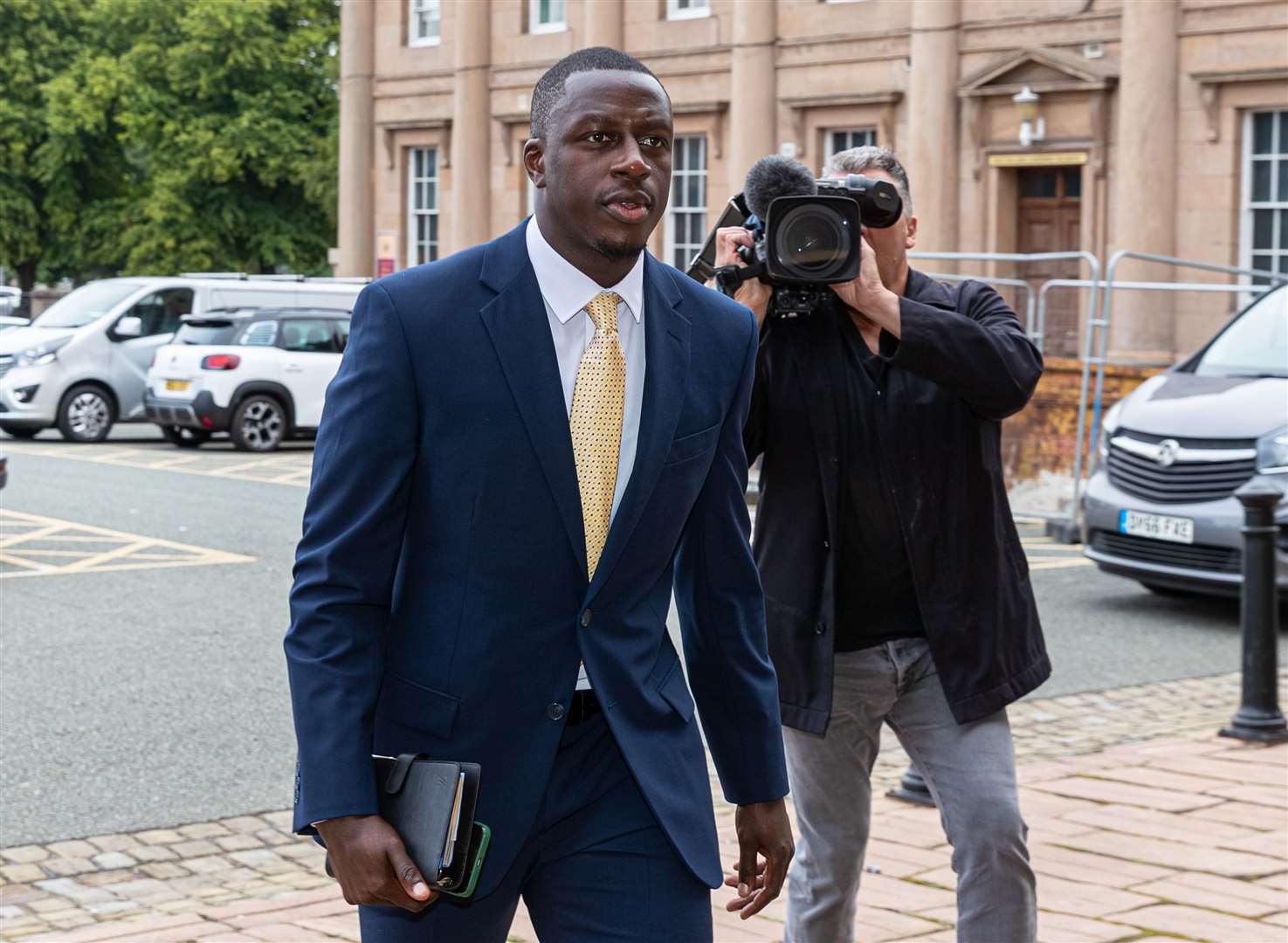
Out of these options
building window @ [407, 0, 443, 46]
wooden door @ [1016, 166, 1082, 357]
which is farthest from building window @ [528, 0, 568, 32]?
wooden door @ [1016, 166, 1082, 357]

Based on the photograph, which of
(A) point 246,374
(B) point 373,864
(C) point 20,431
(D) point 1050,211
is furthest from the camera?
(D) point 1050,211

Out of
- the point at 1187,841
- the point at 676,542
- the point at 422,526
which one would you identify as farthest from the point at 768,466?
the point at 1187,841

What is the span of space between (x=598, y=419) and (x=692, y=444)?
0.55 feet

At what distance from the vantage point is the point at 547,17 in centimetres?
3425

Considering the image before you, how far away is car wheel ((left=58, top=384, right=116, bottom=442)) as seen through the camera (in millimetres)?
24388

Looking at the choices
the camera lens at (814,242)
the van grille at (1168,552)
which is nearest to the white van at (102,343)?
the van grille at (1168,552)

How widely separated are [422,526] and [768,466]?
160cm

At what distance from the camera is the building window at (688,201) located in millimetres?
31266

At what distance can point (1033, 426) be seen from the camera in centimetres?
1741

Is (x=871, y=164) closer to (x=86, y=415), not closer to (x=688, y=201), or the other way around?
(x=86, y=415)

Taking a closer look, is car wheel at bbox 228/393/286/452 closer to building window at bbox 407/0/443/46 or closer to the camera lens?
building window at bbox 407/0/443/46

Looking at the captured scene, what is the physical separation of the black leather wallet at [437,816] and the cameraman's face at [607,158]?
2.63 feet

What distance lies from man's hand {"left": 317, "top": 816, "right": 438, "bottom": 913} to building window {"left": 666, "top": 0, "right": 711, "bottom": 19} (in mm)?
28853

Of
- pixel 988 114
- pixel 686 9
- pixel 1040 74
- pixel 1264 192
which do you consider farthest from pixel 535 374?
pixel 686 9
